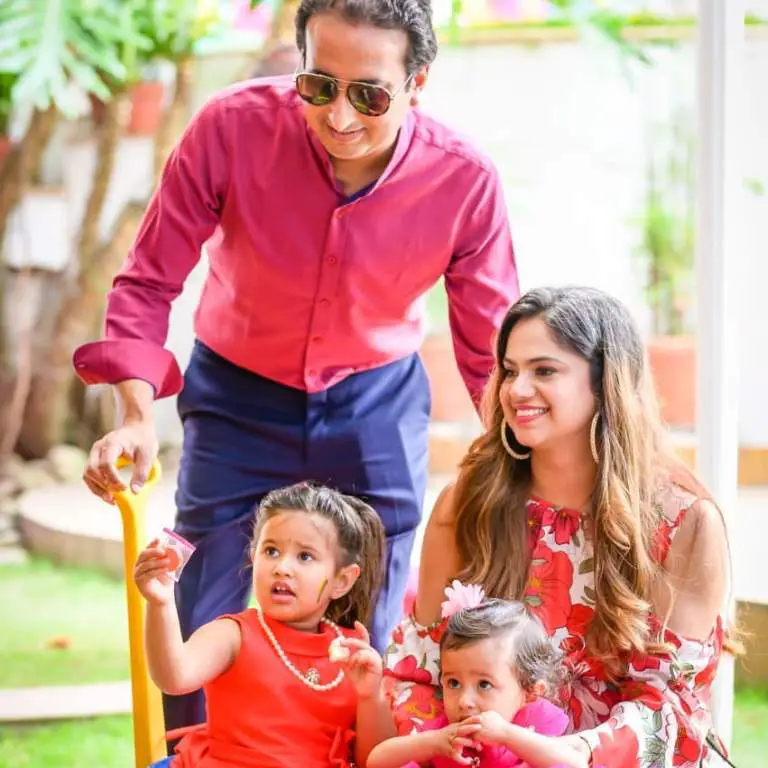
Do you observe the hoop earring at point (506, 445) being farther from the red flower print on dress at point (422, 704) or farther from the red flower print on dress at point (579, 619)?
the red flower print on dress at point (422, 704)

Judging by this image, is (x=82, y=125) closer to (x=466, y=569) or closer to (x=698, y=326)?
(x=698, y=326)

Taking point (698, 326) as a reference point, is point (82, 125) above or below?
above

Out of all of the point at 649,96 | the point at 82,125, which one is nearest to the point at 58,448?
the point at 82,125

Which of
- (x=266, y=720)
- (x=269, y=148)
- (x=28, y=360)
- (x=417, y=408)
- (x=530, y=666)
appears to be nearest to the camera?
(x=530, y=666)

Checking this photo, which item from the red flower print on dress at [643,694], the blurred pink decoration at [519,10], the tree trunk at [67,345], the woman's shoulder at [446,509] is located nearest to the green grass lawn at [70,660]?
the tree trunk at [67,345]

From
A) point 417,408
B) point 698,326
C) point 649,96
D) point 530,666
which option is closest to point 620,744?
point 530,666

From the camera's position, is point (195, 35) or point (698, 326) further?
point (195, 35)

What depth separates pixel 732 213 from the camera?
2.46 m

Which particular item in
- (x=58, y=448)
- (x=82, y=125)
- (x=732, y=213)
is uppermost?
(x=82, y=125)

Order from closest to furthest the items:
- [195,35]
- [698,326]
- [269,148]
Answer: [269,148] < [698,326] < [195,35]

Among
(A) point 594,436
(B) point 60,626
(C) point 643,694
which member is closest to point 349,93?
(A) point 594,436

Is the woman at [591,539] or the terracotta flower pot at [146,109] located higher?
the terracotta flower pot at [146,109]

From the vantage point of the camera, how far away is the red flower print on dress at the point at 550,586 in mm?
1982

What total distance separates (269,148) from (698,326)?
0.91 metres
